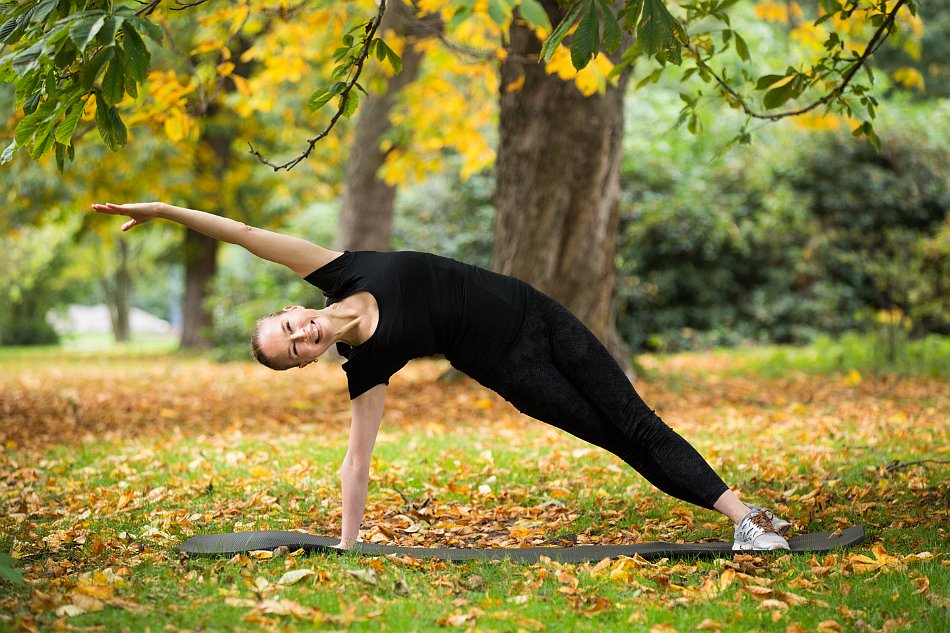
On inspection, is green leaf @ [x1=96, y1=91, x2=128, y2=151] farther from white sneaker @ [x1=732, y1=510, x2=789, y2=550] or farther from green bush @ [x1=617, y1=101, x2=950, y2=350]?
green bush @ [x1=617, y1=101, x2=950, y2=350]

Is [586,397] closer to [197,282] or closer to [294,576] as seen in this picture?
[294,576]

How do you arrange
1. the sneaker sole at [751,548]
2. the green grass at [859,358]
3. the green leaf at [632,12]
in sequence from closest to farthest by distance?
the green leaf at [632,12] < the sneaker sole at [751,548] < the green grass at [859,358]

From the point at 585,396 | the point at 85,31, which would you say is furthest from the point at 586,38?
the point at 85,31

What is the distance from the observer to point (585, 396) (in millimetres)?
4402

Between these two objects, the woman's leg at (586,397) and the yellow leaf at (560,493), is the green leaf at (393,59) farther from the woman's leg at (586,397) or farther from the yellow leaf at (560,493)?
the yellow leaf at (560,493)

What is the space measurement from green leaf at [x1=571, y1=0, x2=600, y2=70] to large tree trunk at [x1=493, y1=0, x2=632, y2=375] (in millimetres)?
6036

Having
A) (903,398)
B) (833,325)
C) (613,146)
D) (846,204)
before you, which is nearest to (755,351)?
(833,325)

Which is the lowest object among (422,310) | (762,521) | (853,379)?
(762,521)

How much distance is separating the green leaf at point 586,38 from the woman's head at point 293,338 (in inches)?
60.0

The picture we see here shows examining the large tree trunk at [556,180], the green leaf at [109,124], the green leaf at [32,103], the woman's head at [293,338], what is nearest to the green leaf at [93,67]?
the green leaf at [109,124]

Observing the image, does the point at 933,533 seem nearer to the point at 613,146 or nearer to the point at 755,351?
the point at 613,146

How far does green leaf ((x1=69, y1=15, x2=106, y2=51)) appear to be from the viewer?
3.01m

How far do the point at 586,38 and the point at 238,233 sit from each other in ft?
5.63

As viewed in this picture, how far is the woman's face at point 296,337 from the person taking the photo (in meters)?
3.89
